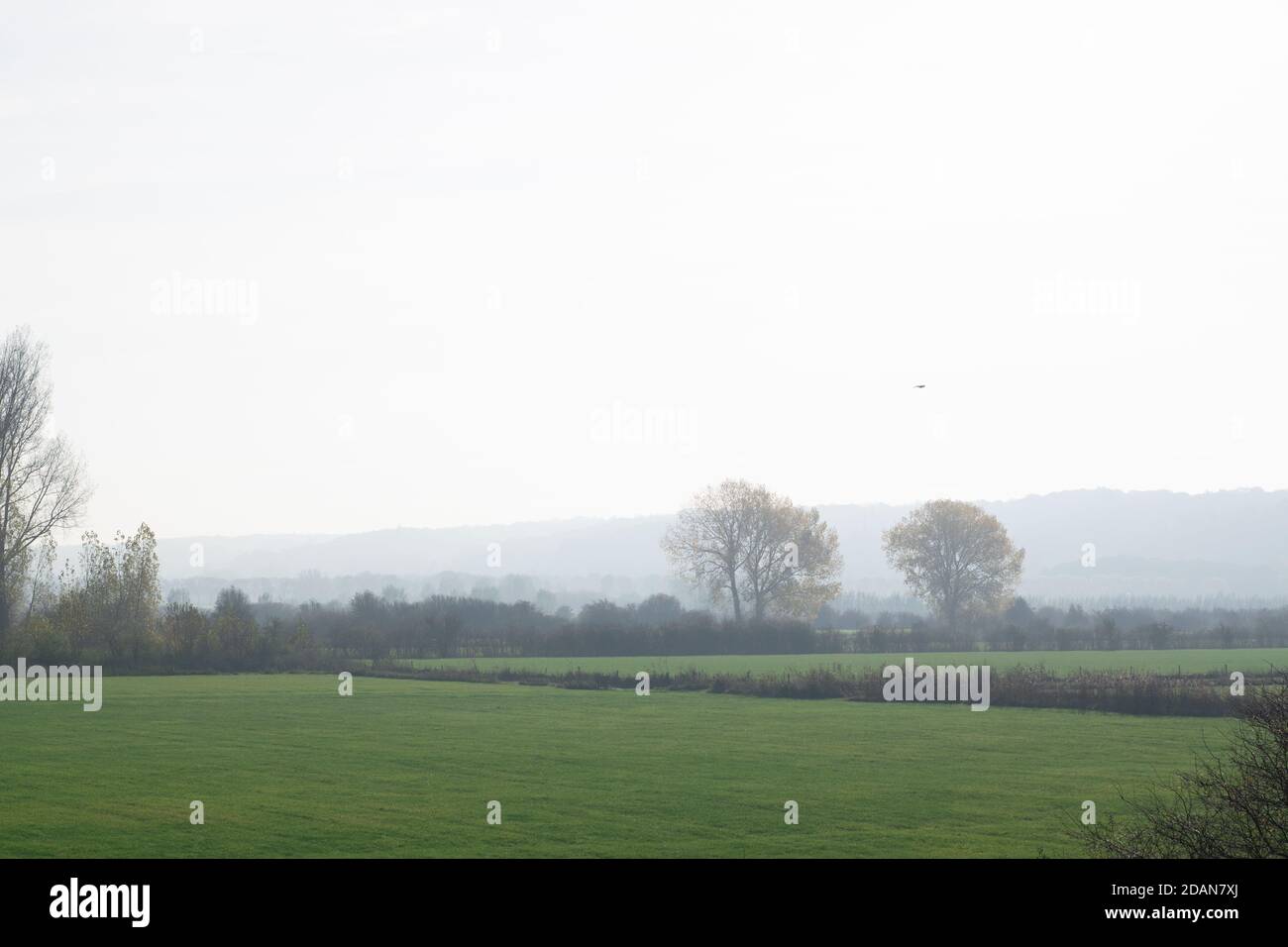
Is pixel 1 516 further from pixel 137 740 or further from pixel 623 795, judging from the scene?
pixel 623 795

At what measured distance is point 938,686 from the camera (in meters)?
53.2

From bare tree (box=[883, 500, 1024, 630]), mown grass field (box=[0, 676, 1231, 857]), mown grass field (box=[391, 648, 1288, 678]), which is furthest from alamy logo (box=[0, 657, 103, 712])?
bare tree (box=[883, 500, 1024, 630])

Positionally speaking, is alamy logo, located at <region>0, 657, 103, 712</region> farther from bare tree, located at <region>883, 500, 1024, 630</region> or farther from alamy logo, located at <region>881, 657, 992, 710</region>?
bare tree, located at <region>883, 500, 1024, 630</region>

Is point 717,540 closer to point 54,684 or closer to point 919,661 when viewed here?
point 919,661

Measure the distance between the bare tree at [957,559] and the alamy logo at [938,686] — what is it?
62.9 m

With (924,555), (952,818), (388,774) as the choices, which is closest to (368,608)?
(924,555)

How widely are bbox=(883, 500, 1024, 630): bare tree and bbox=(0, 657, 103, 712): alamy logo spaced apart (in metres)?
75.9

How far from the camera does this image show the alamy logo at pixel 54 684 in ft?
160

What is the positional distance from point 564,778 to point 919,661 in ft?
178

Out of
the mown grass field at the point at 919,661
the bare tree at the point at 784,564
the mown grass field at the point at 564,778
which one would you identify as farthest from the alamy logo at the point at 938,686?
the bare tree at the point at 784,564

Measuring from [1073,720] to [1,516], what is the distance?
2360 inches
